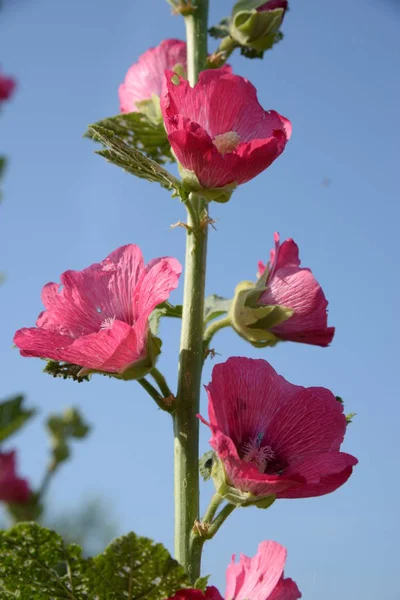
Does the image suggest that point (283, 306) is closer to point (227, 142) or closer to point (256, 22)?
point (227, 142)

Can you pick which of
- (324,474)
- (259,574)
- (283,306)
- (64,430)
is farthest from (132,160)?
(64,430)

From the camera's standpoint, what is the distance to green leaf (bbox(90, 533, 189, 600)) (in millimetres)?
1087

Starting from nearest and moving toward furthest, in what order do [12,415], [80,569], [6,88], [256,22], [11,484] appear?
[12,415] < [80,569] < [256,22] < [6,88] < [11,484]

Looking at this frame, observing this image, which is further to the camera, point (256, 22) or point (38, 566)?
point (256, 22)

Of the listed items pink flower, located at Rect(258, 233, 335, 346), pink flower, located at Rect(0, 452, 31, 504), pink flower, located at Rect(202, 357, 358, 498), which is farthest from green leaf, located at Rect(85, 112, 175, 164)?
pink flower, located at Rect(0, 452, 31, 504)

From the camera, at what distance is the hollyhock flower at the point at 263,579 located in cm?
130

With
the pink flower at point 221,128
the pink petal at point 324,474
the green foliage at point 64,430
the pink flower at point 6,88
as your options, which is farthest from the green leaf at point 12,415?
the green foliage at point 64,430

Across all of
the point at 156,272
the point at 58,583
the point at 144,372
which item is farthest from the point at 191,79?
the point at 58,583

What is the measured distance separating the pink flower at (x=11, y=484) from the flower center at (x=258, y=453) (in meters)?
1.62

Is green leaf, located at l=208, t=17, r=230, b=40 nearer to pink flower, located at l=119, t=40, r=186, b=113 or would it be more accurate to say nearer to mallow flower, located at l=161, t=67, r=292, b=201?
pink flower, located at l=119, t=40, r=186, b=113

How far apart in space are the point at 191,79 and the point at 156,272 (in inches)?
26.7

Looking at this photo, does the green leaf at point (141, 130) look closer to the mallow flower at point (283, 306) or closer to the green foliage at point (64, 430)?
the mallow flower at point (283, 306)

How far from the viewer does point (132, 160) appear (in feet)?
4.85

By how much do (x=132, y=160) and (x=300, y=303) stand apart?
447 millimetres
